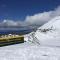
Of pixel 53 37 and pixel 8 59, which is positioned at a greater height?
pixel 53 37

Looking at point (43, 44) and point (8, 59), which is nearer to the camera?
point (8, 59)

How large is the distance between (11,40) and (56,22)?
5798 mm

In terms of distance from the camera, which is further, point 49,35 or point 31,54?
point 49,35

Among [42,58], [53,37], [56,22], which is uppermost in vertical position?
[56,22]

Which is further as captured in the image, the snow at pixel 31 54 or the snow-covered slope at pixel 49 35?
the snow-covered slope at pixel 49 35

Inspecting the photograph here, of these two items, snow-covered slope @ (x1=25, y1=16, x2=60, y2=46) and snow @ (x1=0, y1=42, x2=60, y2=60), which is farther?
snow-covered slope @ (x1=25, y1=16, x2=60, y2=46)

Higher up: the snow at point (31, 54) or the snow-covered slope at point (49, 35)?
the snow-covered slope at point (49, 35)

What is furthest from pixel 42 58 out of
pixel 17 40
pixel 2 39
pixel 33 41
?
pixel 17 40

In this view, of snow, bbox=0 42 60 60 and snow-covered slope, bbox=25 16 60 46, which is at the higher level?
snow-covered slope, bbox=25 16 60 46

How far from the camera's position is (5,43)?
18.6m

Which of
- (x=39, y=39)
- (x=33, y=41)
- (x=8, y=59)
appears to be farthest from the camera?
(x=33, y=41)

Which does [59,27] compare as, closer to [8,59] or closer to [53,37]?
[53,37]

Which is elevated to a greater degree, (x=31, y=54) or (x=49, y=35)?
(x=49, y=35)

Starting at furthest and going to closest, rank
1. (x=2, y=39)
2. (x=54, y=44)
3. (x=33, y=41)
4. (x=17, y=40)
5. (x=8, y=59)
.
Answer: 1. (x=17, y=40)
2. (x=2, y=39)
3. (x=33, y=41)
4. (x=54, y=44)
5. (x=8, y=59)
